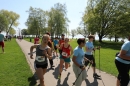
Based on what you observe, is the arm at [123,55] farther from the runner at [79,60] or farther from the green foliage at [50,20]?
the green foliage at [50,20]

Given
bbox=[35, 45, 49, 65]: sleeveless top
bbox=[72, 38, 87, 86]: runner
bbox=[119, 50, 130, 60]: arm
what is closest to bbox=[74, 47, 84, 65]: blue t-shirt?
bbox=[72, 38, 87, 86]: runner

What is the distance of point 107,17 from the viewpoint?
4131 centimetres

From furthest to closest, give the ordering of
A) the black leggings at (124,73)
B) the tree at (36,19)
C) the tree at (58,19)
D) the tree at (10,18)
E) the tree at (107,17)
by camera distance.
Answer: the tree at (10,18), the tree at (36,19), the tree at (58,19), the tree at (107,17), the black leggings at (124,73)

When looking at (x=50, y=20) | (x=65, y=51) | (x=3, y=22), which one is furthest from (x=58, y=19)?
(x=65, y=51)

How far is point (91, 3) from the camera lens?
1781 inches

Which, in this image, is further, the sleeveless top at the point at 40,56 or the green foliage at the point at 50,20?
the green foliage at the point at 50,20

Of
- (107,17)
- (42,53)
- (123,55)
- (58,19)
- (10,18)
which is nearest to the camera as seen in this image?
(123,55)

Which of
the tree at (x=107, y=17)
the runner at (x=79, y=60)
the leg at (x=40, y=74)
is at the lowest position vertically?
the leg at (x=40, y=74)

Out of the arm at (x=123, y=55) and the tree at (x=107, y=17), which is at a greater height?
the tree at (x=107, y=17)

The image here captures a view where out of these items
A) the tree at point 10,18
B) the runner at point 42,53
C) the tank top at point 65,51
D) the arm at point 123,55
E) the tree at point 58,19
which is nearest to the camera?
the arm at point 123,55

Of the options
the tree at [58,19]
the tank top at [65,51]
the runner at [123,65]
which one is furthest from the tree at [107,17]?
the runner at [123,65]

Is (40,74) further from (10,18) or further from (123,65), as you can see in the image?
(10,18)

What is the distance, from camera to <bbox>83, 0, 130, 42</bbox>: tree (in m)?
39.9

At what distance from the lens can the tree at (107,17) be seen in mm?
39912
